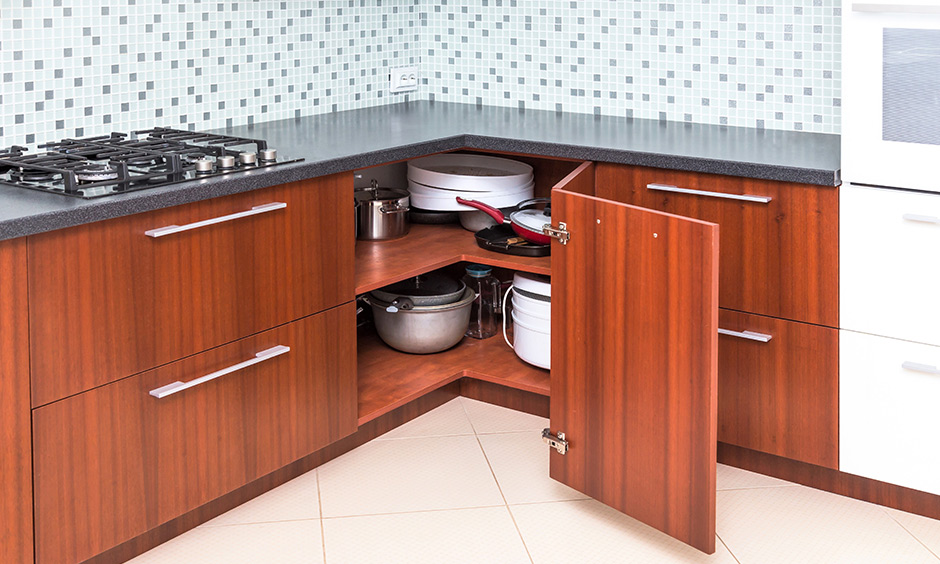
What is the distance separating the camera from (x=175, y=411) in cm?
215

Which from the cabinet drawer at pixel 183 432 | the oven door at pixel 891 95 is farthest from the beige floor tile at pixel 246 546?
the oven door at pixel 891 95

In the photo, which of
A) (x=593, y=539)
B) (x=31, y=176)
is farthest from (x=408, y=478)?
(x=31, y=176)

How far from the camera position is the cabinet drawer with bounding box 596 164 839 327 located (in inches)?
92.4

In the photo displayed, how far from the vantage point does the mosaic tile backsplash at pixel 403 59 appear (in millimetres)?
2484

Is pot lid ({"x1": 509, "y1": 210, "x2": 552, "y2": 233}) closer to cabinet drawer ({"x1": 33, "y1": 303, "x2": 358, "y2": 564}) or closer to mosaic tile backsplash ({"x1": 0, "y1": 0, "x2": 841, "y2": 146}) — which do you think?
mosaic tile backsplash ({"x1": 0, "y1": 0, "x2": 841, "y2": 146})

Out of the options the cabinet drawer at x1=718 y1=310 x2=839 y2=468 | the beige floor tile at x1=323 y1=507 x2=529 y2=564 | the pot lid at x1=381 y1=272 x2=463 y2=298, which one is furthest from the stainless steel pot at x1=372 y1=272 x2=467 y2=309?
the cabinet drawer at x1=718 y1=310 x2=839 y2=468

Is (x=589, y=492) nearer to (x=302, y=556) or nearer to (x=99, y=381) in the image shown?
(x=302, y=556)

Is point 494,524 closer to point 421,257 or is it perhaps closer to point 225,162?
point 421,257

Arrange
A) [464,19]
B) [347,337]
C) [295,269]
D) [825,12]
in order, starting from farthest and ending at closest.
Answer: [464,19]
[825,12]
[347,337]
[295,269]

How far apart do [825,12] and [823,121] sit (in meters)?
0.30

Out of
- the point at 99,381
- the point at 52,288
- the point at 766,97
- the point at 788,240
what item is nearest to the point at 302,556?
the point at 99,381

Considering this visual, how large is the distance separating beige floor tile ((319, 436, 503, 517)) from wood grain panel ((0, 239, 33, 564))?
29.9 inches

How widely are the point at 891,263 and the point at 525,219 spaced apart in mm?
1034

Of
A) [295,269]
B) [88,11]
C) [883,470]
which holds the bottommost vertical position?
[883,470]
